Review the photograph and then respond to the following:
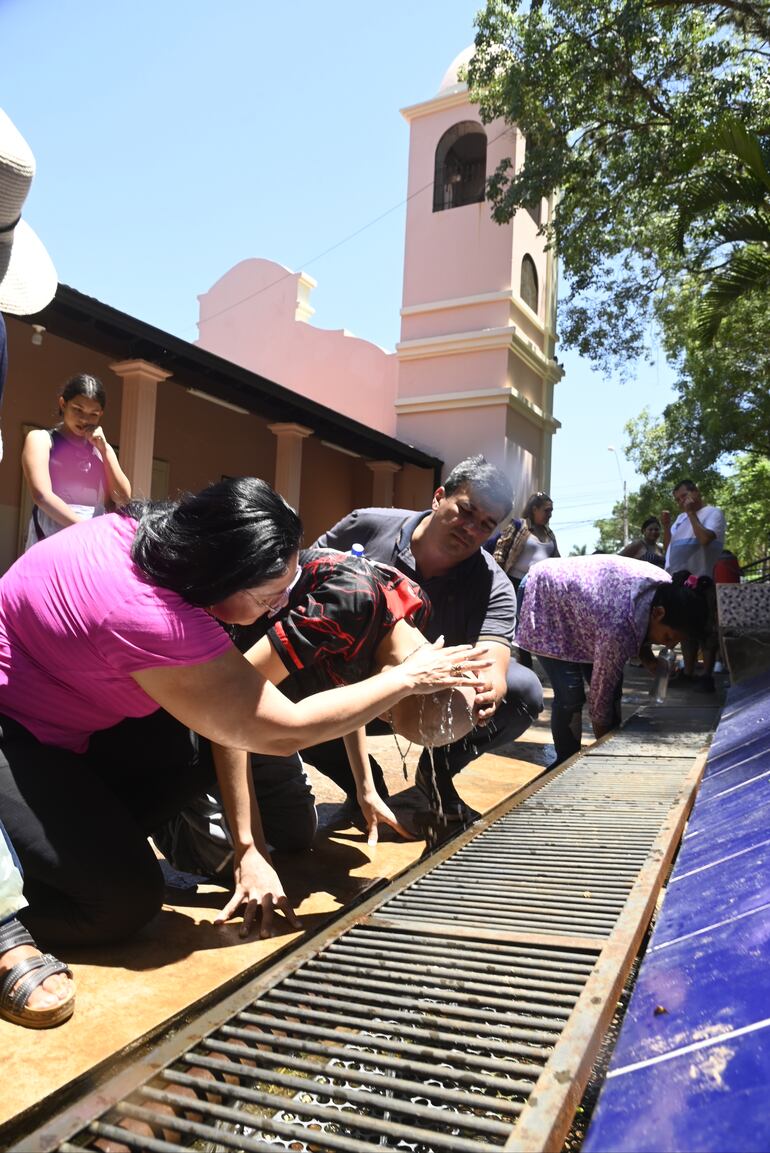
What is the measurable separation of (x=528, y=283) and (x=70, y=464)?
1142 centimetres

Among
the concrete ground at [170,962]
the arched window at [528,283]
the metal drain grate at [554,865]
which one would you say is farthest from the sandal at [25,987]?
the arched window at [528,283]

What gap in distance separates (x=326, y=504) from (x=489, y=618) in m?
10.3

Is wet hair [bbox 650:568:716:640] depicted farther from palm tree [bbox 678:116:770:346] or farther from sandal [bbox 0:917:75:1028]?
palm tree [bbox 678:116:770:346]

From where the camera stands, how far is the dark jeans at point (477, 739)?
3.38 meters

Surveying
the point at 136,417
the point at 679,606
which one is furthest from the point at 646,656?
the point at 136,417

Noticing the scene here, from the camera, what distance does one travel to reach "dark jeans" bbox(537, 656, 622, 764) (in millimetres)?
4535

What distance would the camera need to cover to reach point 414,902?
7.25ft

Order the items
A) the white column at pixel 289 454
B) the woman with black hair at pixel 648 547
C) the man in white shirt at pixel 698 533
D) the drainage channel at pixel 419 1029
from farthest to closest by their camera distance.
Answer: the white column at pixel 289 454 < the woman with black hair at pixel 648 547 < the man in white shirt at pixel 698 533 < the drainage channel at pixel 419 1029

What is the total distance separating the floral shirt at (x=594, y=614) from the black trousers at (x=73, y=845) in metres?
2.67

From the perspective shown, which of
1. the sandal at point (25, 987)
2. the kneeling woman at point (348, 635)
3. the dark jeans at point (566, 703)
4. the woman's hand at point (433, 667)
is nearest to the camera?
the sandal at point (25, 987)

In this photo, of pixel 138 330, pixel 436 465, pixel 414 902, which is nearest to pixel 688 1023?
pixel 414 902

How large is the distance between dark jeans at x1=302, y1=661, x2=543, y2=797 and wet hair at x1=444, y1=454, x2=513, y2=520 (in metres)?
0.78

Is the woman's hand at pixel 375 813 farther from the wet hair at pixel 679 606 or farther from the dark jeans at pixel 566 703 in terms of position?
the wet hair at pixel 679 606

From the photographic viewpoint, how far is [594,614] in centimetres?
432
